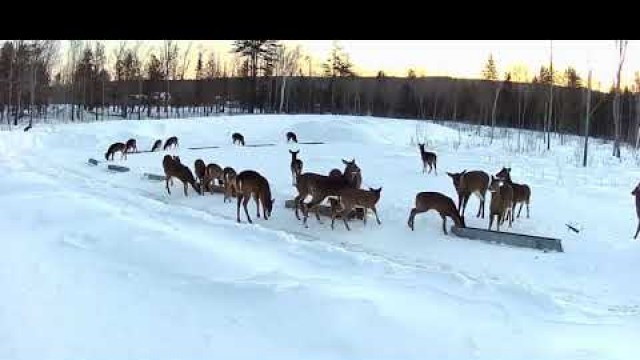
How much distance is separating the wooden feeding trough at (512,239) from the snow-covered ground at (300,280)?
244mm

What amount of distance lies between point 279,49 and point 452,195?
156 ft

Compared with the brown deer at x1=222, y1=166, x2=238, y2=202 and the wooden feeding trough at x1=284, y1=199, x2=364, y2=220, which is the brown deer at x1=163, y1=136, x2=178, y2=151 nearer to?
the brown deer at x1=222, y1=166, x2=238, y2=202

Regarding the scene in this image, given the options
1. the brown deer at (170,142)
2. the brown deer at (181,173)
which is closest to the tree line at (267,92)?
the brown deer at (170,142)

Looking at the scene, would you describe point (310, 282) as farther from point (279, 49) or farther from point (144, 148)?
point (279, 49)

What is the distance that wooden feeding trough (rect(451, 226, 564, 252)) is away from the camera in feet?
33.8

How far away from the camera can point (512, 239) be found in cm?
1054

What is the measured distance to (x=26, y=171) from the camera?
762 inches

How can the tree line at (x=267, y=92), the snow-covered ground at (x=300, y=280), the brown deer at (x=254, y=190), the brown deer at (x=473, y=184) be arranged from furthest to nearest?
the tree line at (x=267, y=92) → the brown deer at (x=254, y=190) → the brown deer at (x=473, y=184) → the snow-covered ground at (x=300, y=280)

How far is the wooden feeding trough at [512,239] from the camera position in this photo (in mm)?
10298

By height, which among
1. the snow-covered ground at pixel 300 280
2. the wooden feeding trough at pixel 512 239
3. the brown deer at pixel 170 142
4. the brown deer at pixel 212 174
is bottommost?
the snow-covered ground at pixel 300 280

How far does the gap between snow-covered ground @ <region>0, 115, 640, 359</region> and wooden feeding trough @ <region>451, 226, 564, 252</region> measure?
244mm

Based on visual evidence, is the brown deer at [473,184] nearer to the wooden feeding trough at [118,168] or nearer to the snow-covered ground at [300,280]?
the snow-covered ground at [300,280]

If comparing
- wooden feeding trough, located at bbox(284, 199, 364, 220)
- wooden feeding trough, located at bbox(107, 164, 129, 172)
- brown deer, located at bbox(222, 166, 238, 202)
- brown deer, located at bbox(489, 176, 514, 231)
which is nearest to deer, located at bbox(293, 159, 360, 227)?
wooden feeding trough, located at bbox(284, 199, 364, 220)

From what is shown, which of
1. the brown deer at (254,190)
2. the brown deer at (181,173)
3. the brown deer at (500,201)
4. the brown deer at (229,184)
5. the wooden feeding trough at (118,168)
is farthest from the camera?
the wooden feeding trough at (118,168)
